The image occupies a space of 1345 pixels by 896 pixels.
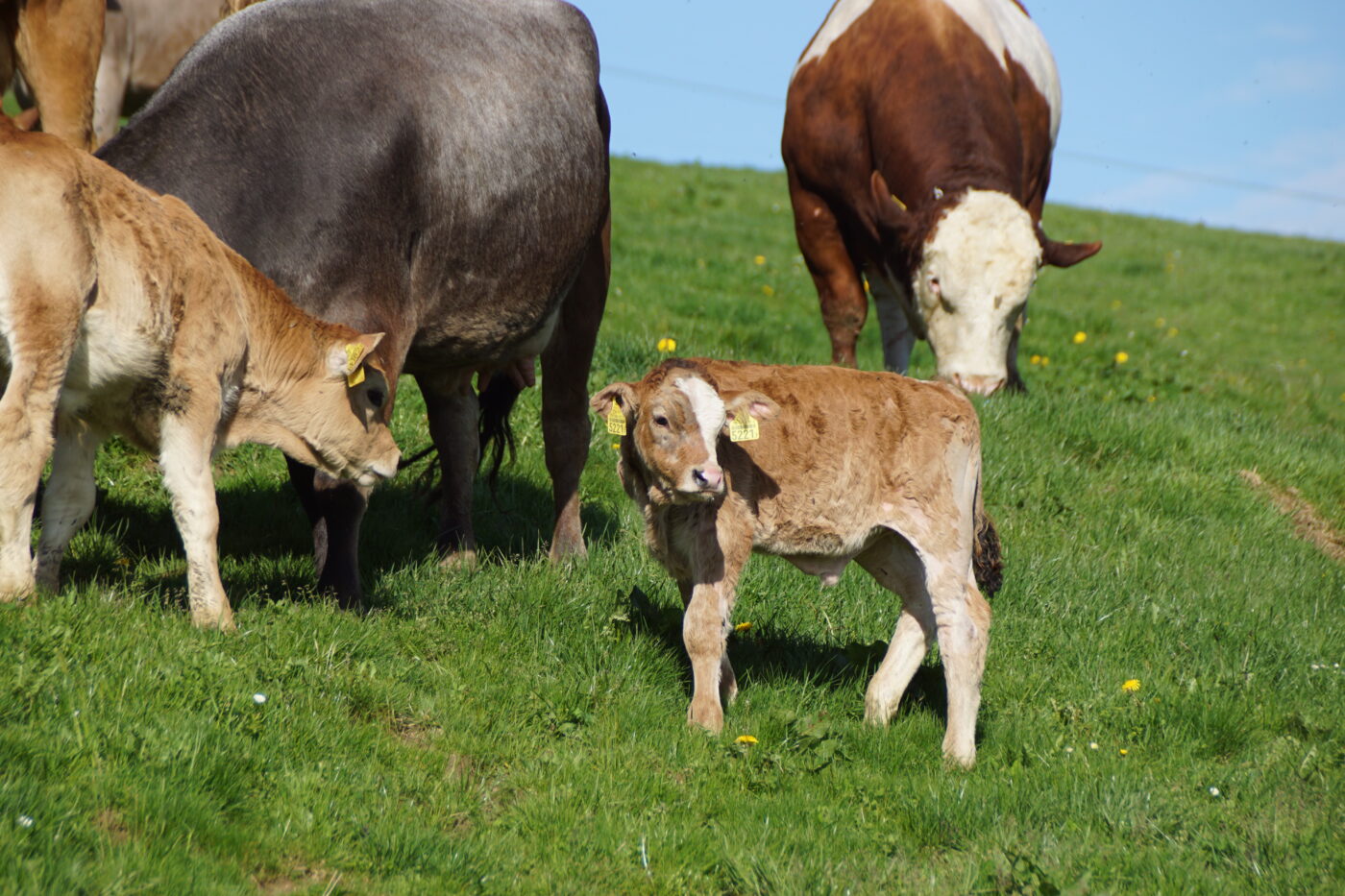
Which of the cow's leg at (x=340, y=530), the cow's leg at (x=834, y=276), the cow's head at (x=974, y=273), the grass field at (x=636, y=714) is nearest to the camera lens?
the grass field at (x=636, y=714)

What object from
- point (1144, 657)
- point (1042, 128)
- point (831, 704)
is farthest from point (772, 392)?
point (1042, 128)

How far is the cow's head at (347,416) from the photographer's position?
5508mm

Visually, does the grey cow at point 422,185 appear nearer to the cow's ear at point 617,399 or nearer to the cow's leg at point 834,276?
the cow's ear at point 617,399

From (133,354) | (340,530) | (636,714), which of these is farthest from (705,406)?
(340,530)

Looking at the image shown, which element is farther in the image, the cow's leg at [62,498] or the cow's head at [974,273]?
the cow's head at [974,273]

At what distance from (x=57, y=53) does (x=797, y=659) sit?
4.86 meters

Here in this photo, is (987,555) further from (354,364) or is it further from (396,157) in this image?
(396,157)

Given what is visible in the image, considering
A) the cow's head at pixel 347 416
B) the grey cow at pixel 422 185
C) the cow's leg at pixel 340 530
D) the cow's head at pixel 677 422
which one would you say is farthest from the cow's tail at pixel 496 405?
the cow's head at pixel 677 422

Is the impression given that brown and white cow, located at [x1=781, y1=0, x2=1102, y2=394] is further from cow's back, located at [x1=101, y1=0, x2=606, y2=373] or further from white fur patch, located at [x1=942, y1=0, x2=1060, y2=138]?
cow's back, located at [x1=101, y1=0, x2=606, y2=373]

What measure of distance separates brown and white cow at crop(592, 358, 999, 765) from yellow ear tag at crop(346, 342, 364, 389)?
1096mm

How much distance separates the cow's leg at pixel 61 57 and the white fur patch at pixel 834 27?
19.0 ft

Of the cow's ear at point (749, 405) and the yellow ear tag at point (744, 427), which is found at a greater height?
the cow's ear at point (749, 405)

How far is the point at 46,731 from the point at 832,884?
2.38 meters

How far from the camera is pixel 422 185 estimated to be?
6.23 metres
